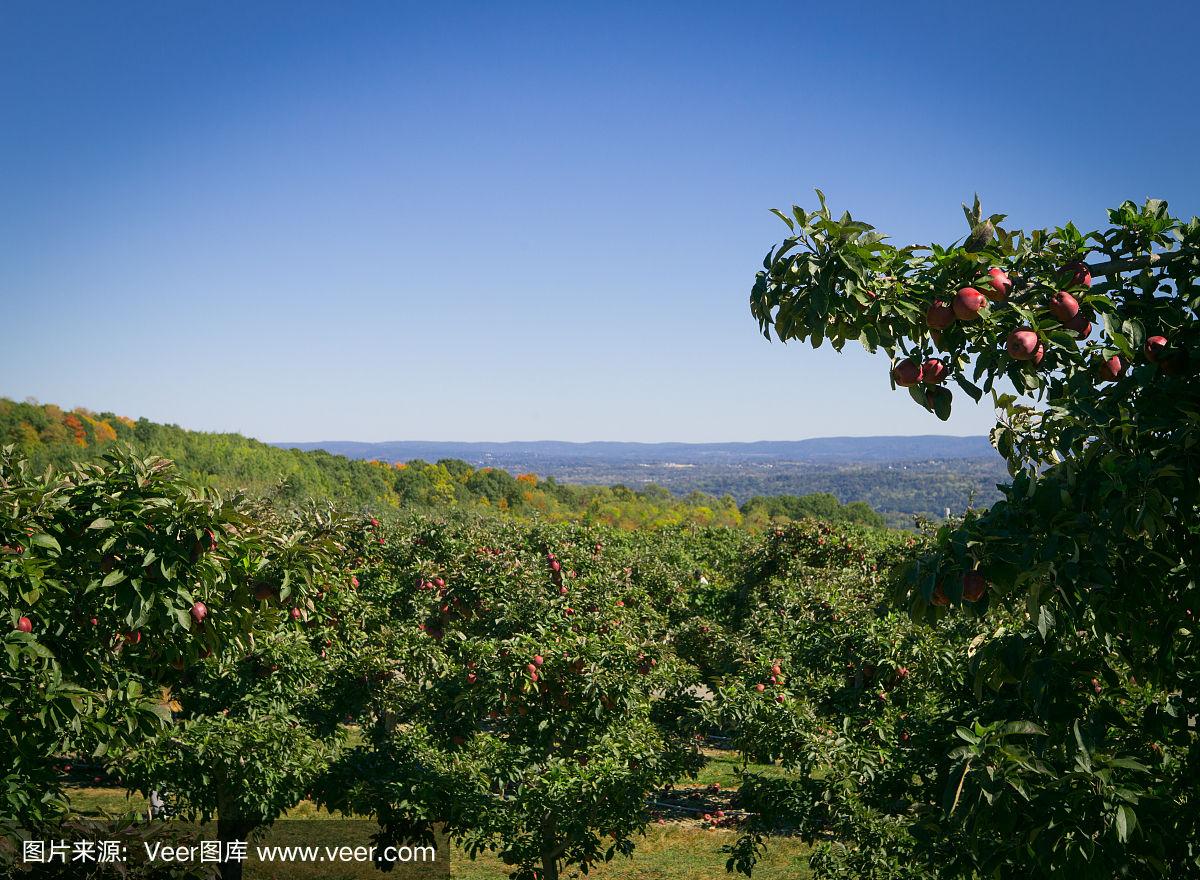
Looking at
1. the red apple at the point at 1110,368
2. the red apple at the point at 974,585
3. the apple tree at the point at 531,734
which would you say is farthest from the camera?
the apple tree at the point at 531,734

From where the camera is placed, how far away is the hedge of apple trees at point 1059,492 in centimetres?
207

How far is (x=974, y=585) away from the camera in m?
2.16

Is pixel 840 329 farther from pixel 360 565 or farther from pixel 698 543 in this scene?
pixel 698 543

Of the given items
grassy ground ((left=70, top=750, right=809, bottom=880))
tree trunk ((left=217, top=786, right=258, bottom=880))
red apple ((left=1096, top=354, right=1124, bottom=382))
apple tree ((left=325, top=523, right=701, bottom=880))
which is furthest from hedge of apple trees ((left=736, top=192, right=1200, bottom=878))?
tree trunk ((left=217, top=786, right=258, bottom=880))

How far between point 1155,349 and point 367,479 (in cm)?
6780

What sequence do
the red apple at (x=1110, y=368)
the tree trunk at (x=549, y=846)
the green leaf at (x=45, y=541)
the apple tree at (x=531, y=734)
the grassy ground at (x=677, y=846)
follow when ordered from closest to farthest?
the red apple at (x=1110, y=368), the green leaf at (x=45, y=541), the apple tree at (x=531, y=734), the tree trunk at (x=549, y=846), the grassy ground at (x=677, y=846)

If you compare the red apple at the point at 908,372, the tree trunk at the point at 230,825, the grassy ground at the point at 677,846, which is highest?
the red apple at the point at 908,372

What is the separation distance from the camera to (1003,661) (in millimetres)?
2221

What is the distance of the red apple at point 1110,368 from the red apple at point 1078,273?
25cm

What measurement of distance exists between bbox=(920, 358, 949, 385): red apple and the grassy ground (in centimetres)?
747

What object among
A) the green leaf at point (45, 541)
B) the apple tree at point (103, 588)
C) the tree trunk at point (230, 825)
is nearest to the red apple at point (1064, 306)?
the apple tree at point (103, 588)

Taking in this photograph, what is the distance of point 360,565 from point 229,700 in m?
4.81

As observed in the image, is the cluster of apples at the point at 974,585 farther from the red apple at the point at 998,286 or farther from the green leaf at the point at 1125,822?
the red apple at the point at 998,286

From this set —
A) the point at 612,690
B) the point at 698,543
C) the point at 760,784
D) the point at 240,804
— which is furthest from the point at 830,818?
the point at 698,543
